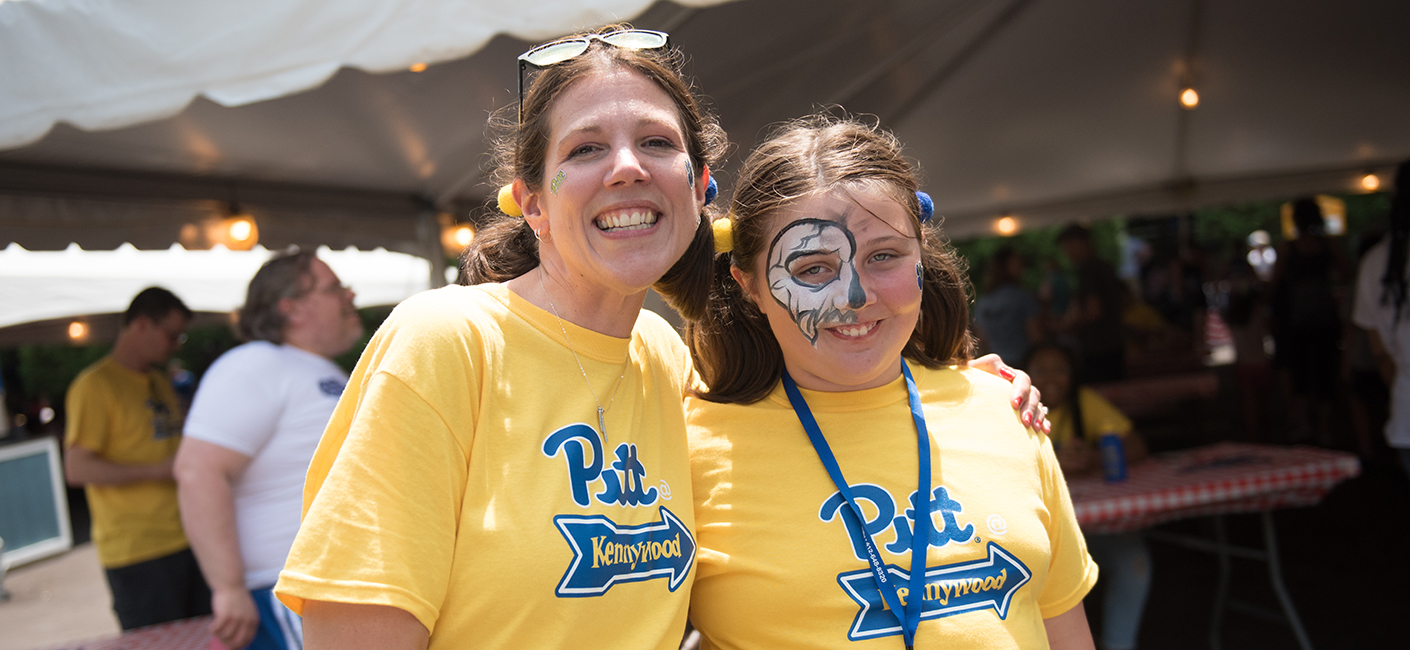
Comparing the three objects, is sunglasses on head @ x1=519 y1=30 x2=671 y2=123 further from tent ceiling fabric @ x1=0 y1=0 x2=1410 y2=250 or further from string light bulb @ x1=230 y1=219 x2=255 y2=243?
string light bulb @ x1=230 y1=219 x2=255 y2=243

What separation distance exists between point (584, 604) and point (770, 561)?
384mm

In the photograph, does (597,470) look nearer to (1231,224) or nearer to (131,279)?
(131,279)

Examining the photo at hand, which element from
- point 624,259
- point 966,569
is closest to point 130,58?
point 624,259

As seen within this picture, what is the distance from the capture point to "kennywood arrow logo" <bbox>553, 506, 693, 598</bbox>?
1196mm

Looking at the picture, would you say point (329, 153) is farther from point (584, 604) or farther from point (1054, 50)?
point (1054, 50)

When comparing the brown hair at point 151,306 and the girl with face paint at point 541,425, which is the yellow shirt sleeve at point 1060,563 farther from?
the brown hair at point 151,306

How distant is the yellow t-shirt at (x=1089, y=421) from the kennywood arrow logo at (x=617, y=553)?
3.02 m

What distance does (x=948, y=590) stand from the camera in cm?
144

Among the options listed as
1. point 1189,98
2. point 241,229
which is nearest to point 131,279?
point 241,229

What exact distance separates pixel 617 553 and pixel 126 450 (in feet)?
12.0

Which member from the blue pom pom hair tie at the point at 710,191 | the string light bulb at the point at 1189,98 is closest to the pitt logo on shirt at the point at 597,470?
the blue pom pom hair tie at the point at 710,191

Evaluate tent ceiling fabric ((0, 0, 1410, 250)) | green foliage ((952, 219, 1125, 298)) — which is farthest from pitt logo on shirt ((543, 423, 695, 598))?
green foliage ((952, 219, 1125, 298))

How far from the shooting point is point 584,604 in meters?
1.20

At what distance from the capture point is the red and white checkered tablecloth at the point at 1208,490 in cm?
334
